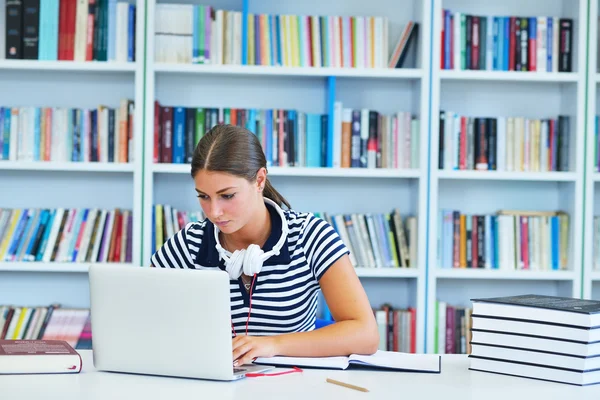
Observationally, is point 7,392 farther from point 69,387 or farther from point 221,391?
point 221,391

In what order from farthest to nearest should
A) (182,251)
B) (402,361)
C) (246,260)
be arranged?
(182,251) → (246,260) → (402,361)

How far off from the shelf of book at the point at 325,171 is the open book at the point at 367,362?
1.54 m

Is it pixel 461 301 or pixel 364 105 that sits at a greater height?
pixel 364 105

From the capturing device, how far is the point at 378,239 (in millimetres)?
3303

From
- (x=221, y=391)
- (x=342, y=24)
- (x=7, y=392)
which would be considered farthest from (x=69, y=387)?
(x=342, y=24)

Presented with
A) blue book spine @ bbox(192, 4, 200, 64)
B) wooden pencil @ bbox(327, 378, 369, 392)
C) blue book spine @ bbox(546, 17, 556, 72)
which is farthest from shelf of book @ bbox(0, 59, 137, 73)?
wooden pencil @ bbox(327, 378, 369, 392)

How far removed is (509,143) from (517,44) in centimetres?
42

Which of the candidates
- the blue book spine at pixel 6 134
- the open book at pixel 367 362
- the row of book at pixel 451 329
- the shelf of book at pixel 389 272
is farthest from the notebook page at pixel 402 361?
the blue book spine at pixel 6 134

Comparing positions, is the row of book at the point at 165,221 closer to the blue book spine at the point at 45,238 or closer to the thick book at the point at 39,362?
the blue book spine at the point at 45,238

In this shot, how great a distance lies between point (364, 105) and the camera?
346 cm

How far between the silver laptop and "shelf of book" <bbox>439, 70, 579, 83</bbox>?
6.68 feet

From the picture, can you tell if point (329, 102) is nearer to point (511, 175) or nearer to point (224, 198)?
point (511, 175)

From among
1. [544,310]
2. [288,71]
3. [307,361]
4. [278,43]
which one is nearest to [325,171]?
[288,71]

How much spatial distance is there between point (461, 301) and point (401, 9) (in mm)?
1335
